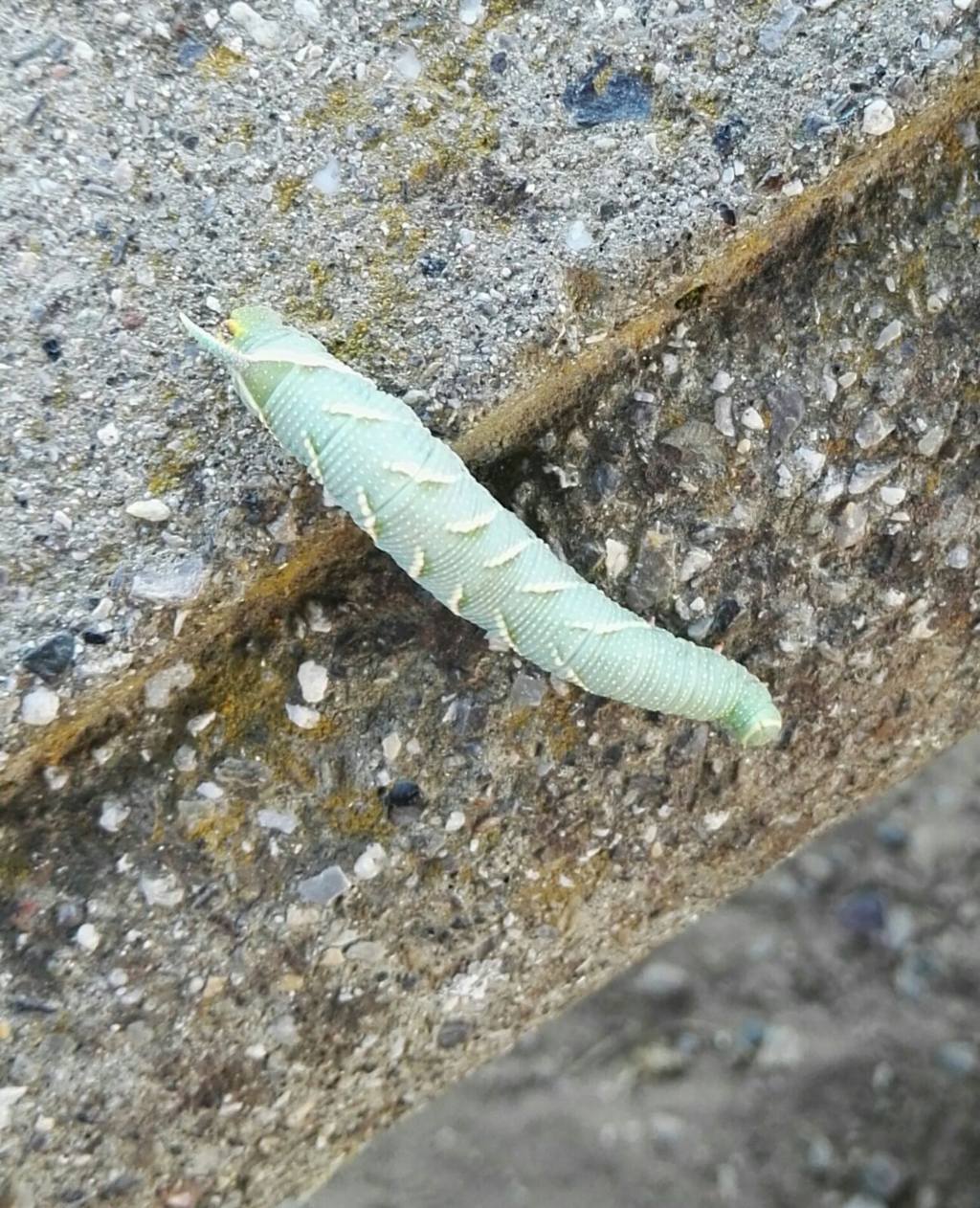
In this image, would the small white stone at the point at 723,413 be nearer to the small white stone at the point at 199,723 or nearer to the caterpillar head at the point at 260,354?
the caterpillar head at the point at 260,354

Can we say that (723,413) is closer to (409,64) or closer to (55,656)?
(409,64)

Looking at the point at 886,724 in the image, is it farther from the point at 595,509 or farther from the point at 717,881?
the point at 595,509

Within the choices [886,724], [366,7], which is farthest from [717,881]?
[366,7]

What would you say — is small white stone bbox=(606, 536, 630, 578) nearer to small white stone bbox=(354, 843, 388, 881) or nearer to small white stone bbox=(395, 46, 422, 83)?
small white stone bbox=(354, 843, 388, 881)

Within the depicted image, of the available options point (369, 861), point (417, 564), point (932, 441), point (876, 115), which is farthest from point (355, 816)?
point (876, 115)

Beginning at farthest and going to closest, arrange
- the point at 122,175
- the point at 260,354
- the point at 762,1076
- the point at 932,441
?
the point at 762,1076 → the point at 932,441 → the point at 122,175 → the point at 260,354

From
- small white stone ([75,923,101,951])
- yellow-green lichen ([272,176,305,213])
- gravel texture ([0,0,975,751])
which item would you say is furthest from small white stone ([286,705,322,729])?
yellow-green lichen ([272,176,305,213])
